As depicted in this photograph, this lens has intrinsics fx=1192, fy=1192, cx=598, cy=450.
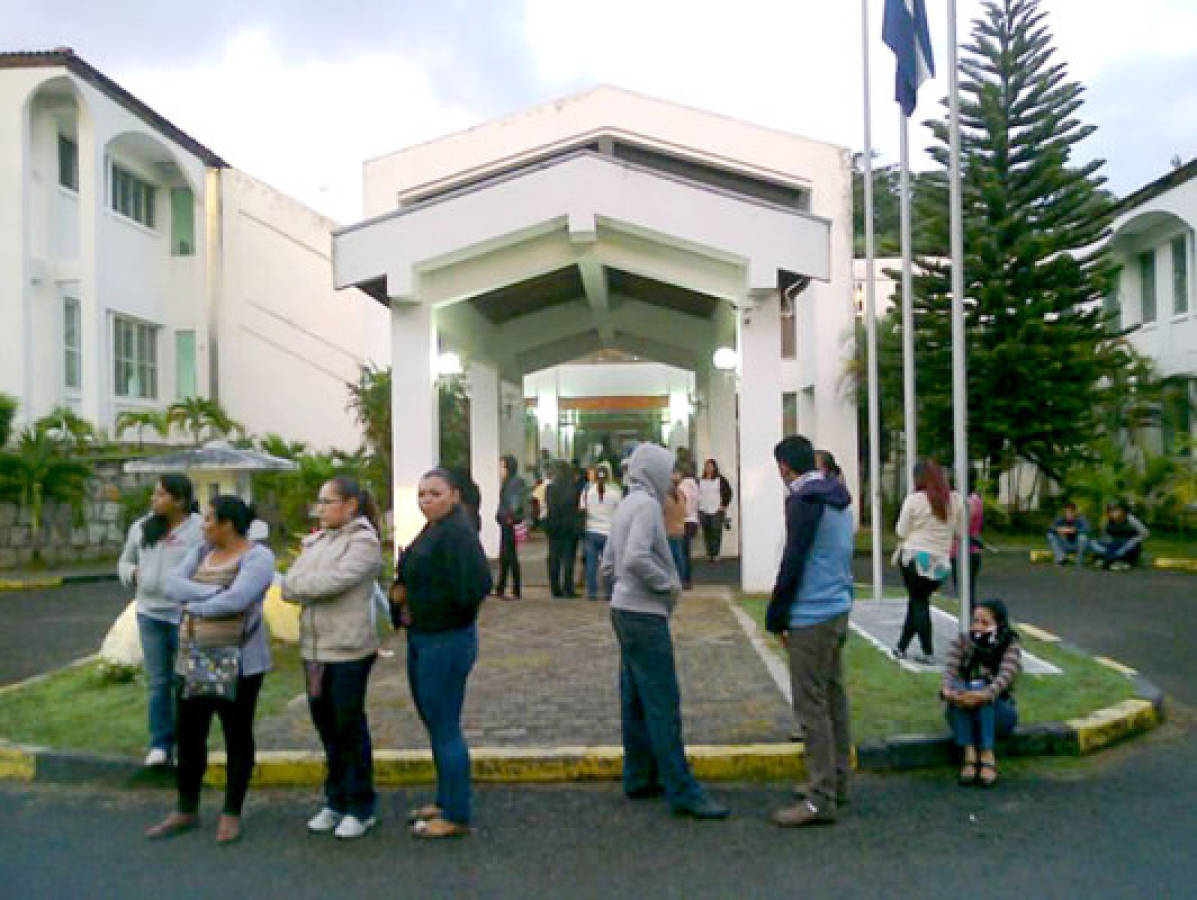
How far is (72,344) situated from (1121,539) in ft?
64.2

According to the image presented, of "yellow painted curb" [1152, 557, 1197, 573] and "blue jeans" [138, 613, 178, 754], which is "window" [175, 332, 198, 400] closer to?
"yellow painted curb" [1152, 557, 1197, 573]

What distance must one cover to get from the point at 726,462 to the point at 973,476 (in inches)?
308

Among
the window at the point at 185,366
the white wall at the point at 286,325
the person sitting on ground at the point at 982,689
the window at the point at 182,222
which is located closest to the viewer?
the person sitting on ground at the point at 982,689

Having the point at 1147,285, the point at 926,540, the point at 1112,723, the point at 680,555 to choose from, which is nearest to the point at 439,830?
the point at 1112,723

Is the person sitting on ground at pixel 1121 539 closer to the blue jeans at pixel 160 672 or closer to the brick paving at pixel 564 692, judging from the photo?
the brick paving at pixel 564 692

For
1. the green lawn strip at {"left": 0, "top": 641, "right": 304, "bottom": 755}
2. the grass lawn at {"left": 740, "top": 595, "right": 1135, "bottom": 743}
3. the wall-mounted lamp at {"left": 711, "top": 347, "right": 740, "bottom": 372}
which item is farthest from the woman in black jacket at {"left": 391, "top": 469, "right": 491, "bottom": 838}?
the wall-mounted lamp at {"left": 711, "top": 347, "right": 740, "bottom": 372}

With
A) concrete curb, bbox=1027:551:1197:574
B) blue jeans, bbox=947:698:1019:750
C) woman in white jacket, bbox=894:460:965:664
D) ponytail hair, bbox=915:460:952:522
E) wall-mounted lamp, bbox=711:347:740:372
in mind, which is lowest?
concrete curb, bbox=1027:551:1197:574

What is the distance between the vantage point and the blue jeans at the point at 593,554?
44.2 ft

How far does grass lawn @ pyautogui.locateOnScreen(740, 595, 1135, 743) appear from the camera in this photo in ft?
24.4

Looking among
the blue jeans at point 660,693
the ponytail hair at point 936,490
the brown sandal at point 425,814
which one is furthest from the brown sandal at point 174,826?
the ponytail hair at point 936,490

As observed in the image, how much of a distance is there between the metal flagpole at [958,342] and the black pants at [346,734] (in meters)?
4.60

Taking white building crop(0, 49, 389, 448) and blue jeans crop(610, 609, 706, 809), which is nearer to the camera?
blue jeans crop(610, 609, 706, 809)

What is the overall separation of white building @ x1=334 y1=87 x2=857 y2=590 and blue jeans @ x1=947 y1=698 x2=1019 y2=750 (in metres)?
6.64

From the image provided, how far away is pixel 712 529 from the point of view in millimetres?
18453
